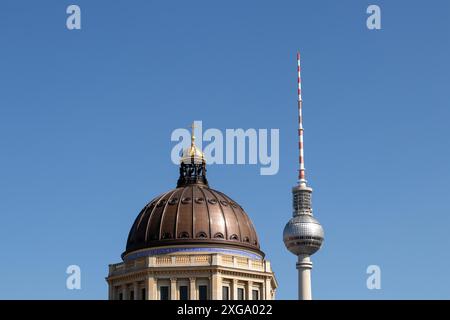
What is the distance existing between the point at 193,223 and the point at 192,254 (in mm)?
4732

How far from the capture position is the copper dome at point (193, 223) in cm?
14188

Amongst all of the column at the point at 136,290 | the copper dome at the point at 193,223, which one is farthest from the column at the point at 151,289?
the copper dome at the point at 193,223

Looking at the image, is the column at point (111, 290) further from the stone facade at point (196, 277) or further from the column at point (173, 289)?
the column at point (173, 289)

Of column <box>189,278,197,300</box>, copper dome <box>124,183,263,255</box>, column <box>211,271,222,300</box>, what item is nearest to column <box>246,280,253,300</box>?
column <box>211,271,222,300</box>

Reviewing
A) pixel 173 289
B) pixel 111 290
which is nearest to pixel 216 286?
pixel 173 289

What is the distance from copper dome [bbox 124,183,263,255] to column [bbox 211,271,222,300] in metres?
4.98

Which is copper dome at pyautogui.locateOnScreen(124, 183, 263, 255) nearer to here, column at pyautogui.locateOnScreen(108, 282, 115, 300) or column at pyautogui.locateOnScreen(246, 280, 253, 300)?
column at pyautogui.locateOnScreen(108, 282, 115, 300)

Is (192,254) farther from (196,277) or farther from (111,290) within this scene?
(111,290)

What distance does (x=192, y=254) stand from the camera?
139 m

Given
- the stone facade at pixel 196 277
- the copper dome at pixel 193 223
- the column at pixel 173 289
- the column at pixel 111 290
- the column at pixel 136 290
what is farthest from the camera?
the column at pixel 111 290
